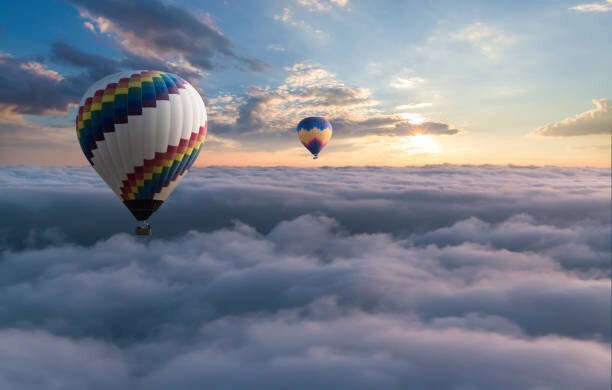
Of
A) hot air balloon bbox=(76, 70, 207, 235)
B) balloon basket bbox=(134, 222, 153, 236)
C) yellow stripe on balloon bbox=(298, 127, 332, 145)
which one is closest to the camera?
hot air balloon bbox=(76, 70, 207, 235)

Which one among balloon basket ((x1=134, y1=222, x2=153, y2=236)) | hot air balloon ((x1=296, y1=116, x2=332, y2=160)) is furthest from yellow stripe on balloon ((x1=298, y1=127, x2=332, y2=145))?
balloon basket ((x1=134, y1=222, x2=153, y2=236))

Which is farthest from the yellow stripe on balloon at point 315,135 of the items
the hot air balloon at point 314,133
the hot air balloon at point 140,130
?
the hot air balloon at point 140,130

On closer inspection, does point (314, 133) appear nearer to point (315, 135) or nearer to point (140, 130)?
point (315, 135)

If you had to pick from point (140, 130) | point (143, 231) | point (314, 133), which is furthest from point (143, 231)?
point (314, 133)

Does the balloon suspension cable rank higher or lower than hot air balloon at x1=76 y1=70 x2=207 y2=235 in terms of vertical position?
lower

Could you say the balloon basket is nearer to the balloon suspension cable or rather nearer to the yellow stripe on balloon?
the balloon suspension cable

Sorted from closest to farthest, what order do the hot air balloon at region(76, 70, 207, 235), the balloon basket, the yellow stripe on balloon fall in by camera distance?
the hot air balloon at region(76, 70, 207, 235), the balloon basket, the yellow stripe on balloon

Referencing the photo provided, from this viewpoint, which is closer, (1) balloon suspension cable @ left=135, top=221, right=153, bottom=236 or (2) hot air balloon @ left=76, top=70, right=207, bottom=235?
(2) hot air balloon @ left=76, top=70, right=207, bottom=235
